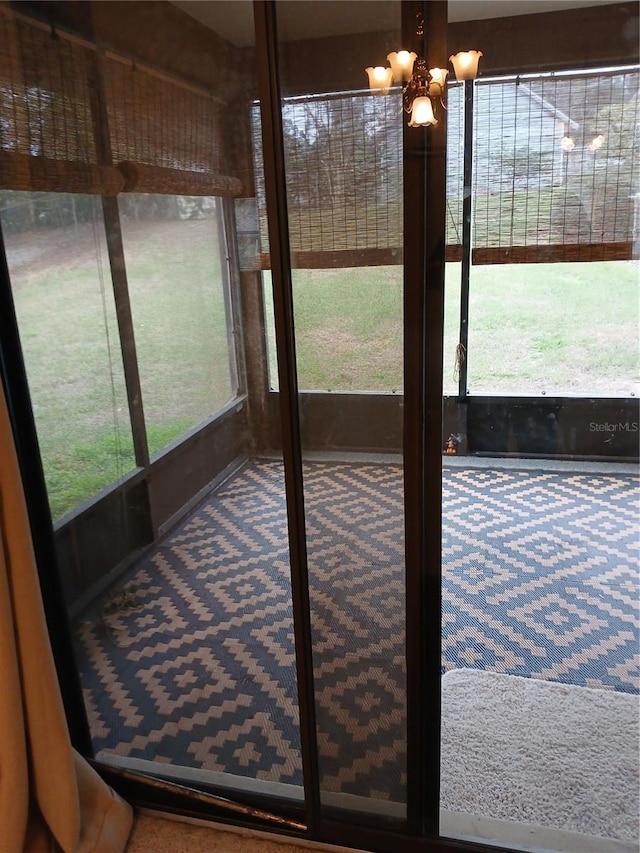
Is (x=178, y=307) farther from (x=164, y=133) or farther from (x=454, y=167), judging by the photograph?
(x=454, y=167)

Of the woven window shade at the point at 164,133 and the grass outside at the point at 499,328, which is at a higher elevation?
the woven window shade at the point at 164,133

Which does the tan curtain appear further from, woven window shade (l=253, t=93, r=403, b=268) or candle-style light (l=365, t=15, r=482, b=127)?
candle-style light (l=365, t=15, r=482, b=127)

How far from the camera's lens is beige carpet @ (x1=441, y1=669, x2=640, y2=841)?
1.39 meters

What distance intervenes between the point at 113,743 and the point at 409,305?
50.1 inches

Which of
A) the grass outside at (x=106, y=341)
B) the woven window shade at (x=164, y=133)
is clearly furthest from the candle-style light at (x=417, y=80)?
the grass outside at (x=106, y=341)

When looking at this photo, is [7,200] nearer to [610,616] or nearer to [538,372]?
[538,372]

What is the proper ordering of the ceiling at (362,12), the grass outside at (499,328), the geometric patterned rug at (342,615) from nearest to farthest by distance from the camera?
the ceiling at (362,12) < the grass outside at (499,328) < the geometric patterned rug at (342,615)

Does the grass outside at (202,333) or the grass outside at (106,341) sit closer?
the grass outside at (202,333)

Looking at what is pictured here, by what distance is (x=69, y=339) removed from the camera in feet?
5.12

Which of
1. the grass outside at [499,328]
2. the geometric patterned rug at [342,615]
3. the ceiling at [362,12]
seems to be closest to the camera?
the ceiling at [362,12]

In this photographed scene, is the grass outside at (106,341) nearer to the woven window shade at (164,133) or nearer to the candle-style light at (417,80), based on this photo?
the woven window shade at (164,133)

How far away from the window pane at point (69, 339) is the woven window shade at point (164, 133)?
17 centimetres

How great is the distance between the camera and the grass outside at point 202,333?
1152mm

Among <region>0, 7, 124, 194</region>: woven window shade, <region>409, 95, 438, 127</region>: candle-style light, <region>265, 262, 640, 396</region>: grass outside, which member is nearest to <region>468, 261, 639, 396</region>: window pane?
<region>265, 262, 640, 396</region>: grass outside
